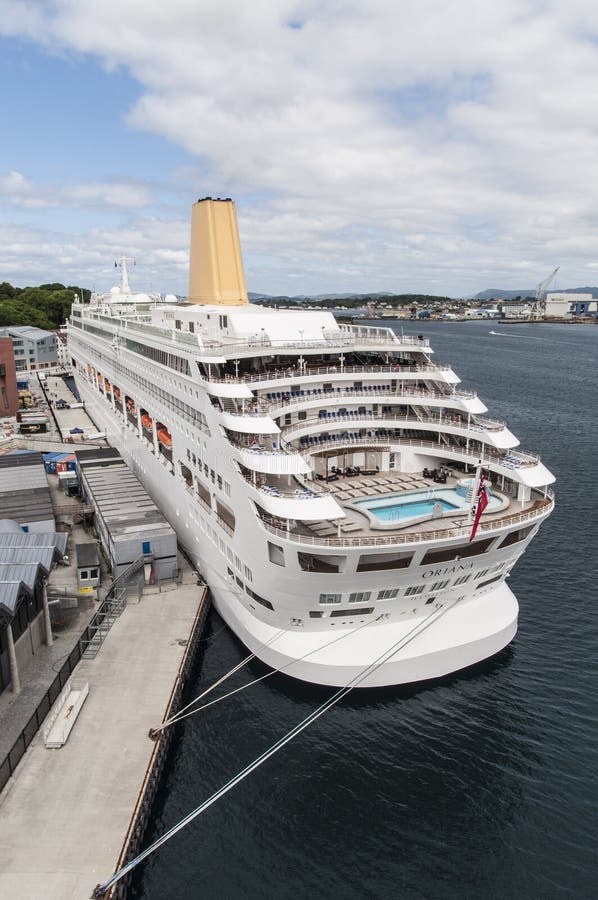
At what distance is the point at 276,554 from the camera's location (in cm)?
2002

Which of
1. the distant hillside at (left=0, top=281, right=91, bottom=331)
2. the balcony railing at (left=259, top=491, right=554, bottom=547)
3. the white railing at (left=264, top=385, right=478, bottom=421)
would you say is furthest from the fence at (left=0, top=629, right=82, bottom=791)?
the distant hillside at (left=0, top=281, right=91, bottom=331)

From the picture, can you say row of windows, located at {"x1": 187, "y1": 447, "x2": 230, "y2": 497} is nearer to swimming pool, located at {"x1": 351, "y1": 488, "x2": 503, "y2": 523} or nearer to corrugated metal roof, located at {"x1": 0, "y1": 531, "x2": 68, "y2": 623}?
swimming pool, located at {"x1": 351, "y1": 488, "x2": 503, "y2": 523}

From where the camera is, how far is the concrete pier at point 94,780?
14.8 meters

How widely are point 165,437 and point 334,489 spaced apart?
11.9 meters

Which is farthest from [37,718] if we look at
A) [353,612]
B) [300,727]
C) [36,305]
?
[36,305]

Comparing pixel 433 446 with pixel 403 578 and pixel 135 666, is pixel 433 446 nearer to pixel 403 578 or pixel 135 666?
pixel 403 578

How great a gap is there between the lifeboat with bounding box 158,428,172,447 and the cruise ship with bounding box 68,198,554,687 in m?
0.19

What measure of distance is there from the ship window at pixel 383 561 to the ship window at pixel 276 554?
8.54 ft

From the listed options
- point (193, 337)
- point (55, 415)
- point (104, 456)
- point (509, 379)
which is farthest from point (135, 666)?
point (509, 379)

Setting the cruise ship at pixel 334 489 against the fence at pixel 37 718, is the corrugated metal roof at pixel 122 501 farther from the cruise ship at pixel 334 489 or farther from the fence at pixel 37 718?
the fence at pixel 37 718

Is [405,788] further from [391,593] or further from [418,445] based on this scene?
[418,445]

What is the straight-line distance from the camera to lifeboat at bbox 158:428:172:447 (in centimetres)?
3194

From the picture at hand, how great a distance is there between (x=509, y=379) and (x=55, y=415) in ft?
228

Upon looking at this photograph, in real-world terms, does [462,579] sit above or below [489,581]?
above
